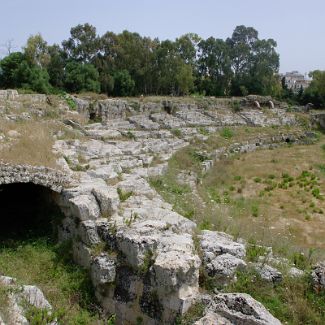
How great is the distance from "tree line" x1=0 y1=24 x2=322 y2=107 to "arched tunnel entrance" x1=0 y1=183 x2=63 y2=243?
13707 millimetres

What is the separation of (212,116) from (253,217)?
1459 centimetres

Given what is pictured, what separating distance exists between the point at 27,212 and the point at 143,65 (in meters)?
25.0

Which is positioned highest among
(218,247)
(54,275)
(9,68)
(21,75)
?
(9,68)

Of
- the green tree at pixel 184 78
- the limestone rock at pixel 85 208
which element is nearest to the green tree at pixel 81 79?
the green tree at pixel 184 78

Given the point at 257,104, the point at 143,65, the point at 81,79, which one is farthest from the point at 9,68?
the point at 257,104

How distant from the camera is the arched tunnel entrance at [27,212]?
10469mm

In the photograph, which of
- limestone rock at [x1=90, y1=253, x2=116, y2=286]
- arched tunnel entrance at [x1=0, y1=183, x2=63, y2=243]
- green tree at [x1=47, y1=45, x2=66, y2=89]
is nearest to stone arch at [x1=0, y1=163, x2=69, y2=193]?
arched tunnel entrance at [x1=0, y1=183, x2=63, y2=243]

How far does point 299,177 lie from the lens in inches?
756

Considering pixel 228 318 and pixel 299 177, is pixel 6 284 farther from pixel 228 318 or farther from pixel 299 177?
pixel 299 177

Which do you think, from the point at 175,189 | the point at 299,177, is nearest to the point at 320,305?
the point at 175,189

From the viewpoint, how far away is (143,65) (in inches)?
1366

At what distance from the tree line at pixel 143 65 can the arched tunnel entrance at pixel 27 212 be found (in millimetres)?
13707

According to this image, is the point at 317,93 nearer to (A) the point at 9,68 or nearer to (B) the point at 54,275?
(A) the point at 9,68

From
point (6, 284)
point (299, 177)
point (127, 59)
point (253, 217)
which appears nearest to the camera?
point (6, 284)
